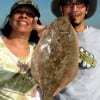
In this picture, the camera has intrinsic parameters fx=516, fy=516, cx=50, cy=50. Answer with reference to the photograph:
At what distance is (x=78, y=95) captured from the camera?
5.35m

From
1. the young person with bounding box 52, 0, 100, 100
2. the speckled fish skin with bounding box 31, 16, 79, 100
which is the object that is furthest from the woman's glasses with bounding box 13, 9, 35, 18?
the speckled fish skin with bounding box 31, 16, 79, 100

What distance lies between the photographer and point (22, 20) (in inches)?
204

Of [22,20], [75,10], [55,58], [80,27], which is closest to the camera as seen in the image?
[55,58]

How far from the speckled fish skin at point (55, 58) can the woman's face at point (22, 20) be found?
1.37 feet

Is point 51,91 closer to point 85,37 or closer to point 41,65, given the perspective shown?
point 41,65

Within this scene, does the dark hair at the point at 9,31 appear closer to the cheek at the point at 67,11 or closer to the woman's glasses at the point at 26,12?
the woman's glasses at the point at 26,12

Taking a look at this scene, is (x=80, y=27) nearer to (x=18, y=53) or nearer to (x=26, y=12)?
(x=26, y=12)

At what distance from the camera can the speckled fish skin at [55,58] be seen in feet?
15.2

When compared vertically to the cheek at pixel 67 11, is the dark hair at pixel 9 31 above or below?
below

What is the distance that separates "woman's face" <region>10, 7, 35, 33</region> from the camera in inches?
Result: 204

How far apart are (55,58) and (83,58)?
708 mm

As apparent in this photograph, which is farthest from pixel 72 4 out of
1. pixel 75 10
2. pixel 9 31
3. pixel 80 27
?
pixel 9 31

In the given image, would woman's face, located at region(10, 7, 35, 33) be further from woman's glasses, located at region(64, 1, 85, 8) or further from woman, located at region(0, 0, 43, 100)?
woman's glasses, located at region(64, 1, 85, 8)

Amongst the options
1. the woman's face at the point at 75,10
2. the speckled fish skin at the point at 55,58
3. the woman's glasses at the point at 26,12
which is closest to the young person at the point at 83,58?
the woman's face at the point at 75,10
